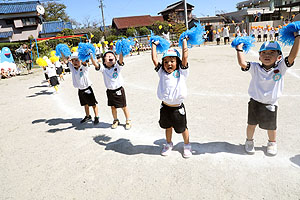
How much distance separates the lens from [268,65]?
2.75 meters

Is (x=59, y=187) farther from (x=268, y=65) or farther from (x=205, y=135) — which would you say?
(x=268, y=65)

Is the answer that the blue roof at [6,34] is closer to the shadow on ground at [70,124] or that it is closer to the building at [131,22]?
the building at [131,22]

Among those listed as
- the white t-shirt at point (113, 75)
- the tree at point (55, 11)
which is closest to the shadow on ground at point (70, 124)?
the white t-shirt at point (113, 75)

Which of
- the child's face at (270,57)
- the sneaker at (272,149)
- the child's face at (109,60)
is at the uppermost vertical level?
the child's face at (109,60)

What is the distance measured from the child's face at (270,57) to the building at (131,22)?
39.5 meters

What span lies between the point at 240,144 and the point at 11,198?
11.1ft

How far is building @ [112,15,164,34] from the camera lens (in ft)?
132

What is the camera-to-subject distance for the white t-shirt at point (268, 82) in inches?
107

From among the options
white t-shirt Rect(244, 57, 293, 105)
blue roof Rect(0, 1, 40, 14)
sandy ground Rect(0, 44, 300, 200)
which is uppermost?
blue roof Rect(0, 1, 40, 14)

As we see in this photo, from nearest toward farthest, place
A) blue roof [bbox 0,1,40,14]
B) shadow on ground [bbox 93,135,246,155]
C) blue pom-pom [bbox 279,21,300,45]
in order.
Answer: blue pom-pom [bbox 279,21,300,45]
shadow on ground [bbox 93,135,246,155]
blue roof [bbox 0,1,40,14]

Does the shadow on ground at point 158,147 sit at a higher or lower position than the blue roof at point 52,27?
lower

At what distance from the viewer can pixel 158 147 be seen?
3.56m

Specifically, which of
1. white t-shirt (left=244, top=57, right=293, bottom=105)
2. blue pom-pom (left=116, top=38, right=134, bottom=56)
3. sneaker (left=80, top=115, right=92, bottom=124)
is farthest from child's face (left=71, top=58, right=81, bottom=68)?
white t-shirt (left=244, top=57, right=293, bottom=105)

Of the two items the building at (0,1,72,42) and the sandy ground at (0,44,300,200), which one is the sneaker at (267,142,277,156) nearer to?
the sandy ground at (0,44,300,200)
